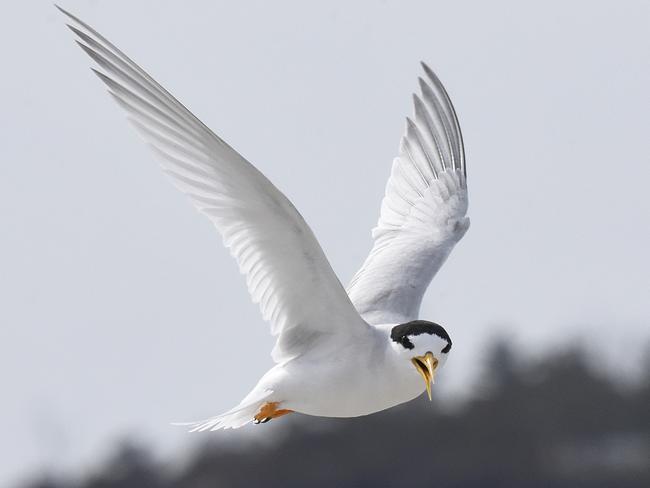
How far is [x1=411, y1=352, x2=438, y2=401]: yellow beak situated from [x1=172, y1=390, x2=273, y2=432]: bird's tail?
88cm

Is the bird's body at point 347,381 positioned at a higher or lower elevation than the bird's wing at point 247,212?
lower

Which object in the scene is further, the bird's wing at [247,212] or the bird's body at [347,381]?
the bird's body at [347,381]

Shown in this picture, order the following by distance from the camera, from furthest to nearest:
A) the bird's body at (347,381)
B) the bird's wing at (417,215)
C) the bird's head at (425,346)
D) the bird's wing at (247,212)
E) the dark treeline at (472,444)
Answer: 1. the dark treeline at (472,444)
2. the bird's wing at (417,215)
3. the bird's body at (347,381)
4. the bird's head at (425,346)
5. the bird's wing at (247,212)

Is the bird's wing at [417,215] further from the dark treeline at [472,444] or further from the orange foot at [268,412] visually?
the dark treeline at [472,444]

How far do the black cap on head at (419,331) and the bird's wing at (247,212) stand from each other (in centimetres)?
33

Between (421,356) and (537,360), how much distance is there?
3432cm

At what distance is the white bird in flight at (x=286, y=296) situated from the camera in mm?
10102

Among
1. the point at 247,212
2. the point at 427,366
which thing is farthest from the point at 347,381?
the point at 247,212

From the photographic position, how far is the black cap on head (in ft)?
33.9

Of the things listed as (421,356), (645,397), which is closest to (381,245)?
(421,356)

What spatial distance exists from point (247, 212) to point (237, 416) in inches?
47.1

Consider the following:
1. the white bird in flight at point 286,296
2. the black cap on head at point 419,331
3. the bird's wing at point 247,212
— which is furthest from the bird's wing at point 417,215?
the black cap on head at point 419,331

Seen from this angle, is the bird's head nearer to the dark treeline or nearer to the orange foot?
the orange foot

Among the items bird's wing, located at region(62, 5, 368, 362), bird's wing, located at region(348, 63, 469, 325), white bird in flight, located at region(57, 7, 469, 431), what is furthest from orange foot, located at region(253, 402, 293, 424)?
bird's wing, located at region(348, 63, 469, 325)
